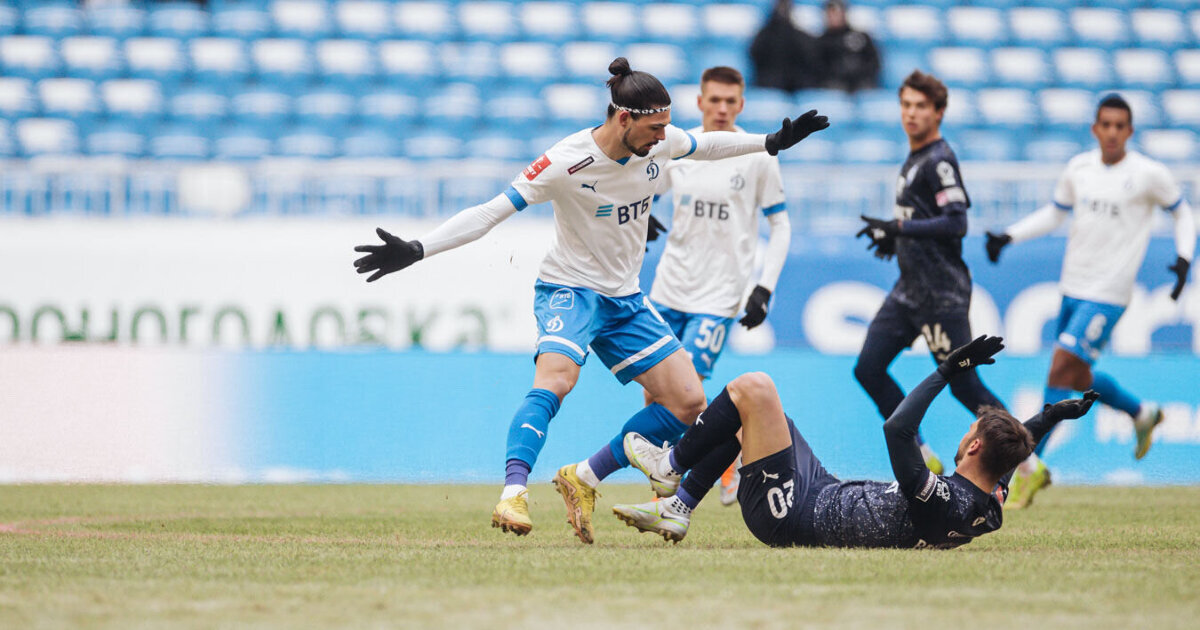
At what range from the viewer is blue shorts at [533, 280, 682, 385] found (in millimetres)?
6359

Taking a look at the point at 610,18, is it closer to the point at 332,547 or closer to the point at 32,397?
the point at 32,397

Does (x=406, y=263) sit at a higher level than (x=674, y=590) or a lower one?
higher

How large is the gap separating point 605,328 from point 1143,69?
14319 millimetres

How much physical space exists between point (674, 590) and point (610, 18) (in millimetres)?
14853

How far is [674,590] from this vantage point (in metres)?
4.64

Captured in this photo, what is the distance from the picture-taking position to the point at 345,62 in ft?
57.8

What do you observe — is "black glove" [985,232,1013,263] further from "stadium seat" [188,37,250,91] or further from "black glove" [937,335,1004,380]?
"stadium seat" [188,37,250,91]

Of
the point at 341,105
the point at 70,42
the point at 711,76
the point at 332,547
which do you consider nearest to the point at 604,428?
the point at 711,76

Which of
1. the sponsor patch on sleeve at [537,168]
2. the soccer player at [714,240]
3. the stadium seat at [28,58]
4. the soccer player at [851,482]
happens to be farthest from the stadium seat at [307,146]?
the soccer player at [851,482]

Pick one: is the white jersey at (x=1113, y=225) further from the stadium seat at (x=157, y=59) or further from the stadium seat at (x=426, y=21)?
the stadium seat at (x=157, y=59)

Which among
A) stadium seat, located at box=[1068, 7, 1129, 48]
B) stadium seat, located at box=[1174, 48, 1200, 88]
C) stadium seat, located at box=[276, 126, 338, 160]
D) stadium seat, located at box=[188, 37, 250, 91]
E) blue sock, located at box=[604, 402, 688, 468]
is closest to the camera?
blue sock, located at box=[604, 402, 688, 468]

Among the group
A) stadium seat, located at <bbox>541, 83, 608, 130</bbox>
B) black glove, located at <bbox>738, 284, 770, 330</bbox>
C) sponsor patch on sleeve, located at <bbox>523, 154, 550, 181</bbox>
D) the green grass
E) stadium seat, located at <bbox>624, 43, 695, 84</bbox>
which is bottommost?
the green grass

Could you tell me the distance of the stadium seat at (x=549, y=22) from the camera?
18484mm

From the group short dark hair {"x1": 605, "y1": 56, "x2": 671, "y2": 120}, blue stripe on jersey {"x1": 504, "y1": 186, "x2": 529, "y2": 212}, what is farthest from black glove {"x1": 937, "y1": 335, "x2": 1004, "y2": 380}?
blue stripe on jersey {"x1": 504, "y1": 186, "x2": 529, "y2": 212}
